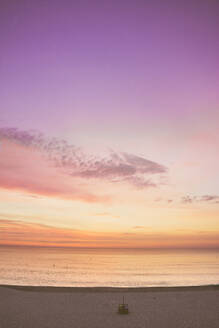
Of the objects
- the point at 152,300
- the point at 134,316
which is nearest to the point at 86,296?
the point at 152,300

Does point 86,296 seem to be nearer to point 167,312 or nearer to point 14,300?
point 14,300

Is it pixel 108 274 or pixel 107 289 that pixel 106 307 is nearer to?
pixel 107 289

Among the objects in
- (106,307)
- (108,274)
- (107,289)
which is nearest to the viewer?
(106,307)

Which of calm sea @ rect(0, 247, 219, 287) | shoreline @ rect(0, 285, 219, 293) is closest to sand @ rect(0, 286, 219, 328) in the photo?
shoreline @ rect(0, 285, 219, 293)

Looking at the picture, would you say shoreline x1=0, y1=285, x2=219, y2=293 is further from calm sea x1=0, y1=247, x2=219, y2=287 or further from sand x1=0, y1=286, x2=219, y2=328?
calm sea x1=0, y1=247, x2=219, y2=287

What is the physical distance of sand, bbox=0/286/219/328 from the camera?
1195cm

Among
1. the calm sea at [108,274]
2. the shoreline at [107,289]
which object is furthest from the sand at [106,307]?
the calm sea at [108,274]

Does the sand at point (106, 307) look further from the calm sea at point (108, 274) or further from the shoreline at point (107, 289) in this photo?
the calm sea at point (108, 274)

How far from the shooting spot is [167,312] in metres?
13.8

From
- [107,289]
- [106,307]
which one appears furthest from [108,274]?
[106,307]

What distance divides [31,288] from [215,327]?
470 inches

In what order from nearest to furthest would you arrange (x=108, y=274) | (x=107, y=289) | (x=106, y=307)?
(x=106, y=307), (x=107, y=289), (x=108, y=274)

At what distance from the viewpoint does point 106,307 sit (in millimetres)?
14430

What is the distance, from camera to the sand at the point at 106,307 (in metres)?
11.9
